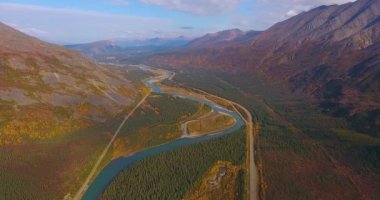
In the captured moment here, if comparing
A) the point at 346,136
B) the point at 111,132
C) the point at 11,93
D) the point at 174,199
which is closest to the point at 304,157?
the point at 346,136

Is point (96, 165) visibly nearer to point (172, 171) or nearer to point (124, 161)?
point (124, 161)

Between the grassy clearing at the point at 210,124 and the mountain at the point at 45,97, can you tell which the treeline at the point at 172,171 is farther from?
the mountain at the point at 45,97

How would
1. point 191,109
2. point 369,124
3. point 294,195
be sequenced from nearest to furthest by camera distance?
1. point 294,195
2. point 369,124
3. point 191,109

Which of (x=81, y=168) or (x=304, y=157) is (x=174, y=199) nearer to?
(x=81, y=168)

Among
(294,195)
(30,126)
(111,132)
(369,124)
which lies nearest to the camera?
(294,195)

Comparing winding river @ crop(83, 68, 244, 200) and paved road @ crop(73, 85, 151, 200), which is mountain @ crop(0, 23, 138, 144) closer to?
paved road @ crop(73, 85, 151, 200)

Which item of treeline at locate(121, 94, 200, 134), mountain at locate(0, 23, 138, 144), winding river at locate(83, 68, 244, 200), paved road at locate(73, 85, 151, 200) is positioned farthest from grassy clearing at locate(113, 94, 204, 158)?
mountain at locate(0, 23, 138, 144)

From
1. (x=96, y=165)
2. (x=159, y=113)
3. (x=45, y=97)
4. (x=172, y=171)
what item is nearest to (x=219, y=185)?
(x=172, y=171)
